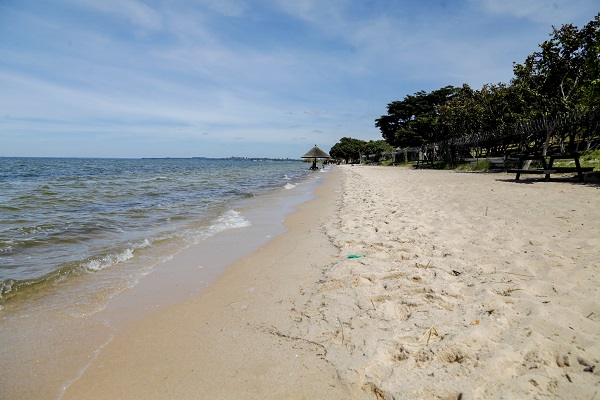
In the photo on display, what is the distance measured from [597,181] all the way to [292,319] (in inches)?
506

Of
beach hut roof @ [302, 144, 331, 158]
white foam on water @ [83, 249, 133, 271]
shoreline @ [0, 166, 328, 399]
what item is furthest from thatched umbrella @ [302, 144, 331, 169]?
white foam on water @ [83, 249, 133, 271]

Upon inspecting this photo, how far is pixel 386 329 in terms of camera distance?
2432 mm

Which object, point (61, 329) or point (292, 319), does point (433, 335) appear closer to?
point (292, 319)

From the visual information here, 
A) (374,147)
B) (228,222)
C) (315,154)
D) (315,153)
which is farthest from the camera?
(374,147)

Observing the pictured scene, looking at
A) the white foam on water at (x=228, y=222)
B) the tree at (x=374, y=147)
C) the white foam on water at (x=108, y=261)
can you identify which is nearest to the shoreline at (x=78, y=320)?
the white foam on water at (x=108, y=261)

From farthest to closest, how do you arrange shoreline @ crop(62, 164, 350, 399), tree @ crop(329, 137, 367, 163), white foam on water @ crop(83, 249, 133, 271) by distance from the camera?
tree @ crop(329, 137, 367, 163)
white foam on water @ crop(83, 249, 133, 271)
shoreline @ crop(62, 164, 350, 399)

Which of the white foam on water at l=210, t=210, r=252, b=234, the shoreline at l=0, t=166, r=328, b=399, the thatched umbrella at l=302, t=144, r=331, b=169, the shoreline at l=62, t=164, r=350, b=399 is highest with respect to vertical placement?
the thatched umbrella at l=302, t=144, r=331, b=169

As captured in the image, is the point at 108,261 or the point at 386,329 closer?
the point at 386,329

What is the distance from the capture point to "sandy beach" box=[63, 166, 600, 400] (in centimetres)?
190

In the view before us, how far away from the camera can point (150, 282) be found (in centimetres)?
403

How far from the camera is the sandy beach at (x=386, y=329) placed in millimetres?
1896

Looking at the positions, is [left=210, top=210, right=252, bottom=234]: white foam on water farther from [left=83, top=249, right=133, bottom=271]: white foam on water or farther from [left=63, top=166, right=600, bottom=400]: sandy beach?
[left=63, top=166, right=600, bottom=400]: sandy beach

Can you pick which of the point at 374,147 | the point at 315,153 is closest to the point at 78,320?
the point at 315,153

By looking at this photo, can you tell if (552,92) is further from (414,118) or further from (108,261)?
(414,118)
